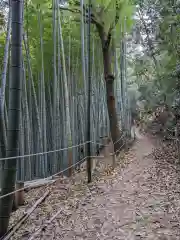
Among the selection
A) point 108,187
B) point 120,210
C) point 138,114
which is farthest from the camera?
point 138,114

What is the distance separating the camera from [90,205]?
2867 millimetres

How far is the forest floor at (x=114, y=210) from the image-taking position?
2152 millimetres

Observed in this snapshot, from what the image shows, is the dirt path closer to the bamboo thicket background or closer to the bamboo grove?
the bamboo thicket background

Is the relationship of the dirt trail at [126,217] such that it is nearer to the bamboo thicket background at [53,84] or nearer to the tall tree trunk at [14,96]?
the tall tree trunk at [14,96]

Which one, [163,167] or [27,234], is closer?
[27,234]

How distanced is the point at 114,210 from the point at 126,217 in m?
0.23

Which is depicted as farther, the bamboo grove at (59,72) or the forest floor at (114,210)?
the bamboo grove at (59,72)

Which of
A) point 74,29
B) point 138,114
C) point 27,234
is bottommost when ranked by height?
point 27,234

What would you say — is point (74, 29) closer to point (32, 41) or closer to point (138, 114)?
point (32, 41)

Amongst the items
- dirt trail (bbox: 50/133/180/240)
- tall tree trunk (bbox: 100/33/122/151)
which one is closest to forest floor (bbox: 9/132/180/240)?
dirt trail (bbox: 50/133/180/240)

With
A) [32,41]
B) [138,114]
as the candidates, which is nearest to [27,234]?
[32,41]

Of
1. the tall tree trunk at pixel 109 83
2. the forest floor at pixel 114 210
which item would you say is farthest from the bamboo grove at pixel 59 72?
the forest floor at pixel 114 210

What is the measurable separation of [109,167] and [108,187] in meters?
1.40

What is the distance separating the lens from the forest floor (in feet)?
7.06
